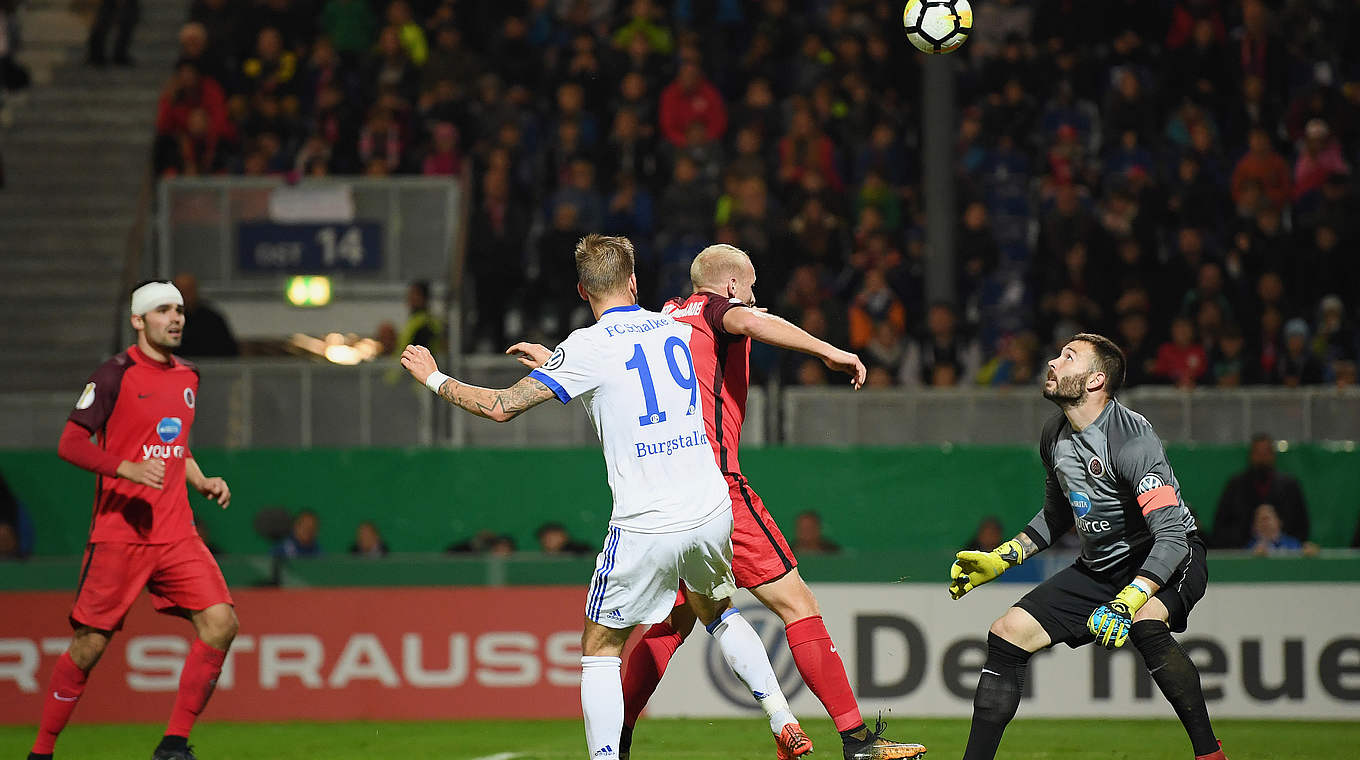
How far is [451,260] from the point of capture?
1603 cm

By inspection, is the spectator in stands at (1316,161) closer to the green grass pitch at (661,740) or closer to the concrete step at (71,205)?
the green grass pitch at (661,740)

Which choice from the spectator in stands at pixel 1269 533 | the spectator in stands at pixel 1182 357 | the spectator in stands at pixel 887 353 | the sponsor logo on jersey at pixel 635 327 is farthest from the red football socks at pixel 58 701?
the spectator in stands at pixel 1182 357

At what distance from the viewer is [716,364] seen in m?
7.84

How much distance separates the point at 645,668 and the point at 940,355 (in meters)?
7.63

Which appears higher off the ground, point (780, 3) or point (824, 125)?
point (780, 3)

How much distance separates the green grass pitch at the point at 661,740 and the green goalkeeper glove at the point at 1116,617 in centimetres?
269

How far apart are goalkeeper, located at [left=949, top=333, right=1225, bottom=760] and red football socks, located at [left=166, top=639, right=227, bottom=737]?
3772 mm

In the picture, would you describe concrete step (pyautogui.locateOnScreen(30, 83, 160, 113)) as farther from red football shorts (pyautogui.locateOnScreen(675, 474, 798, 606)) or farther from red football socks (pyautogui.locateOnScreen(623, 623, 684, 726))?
red football shorts (pyautogui.locateOnScreen(675, 474, 798, 606))

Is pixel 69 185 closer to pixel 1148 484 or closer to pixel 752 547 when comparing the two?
pixel 752 547

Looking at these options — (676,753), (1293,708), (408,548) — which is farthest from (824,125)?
(676,753)

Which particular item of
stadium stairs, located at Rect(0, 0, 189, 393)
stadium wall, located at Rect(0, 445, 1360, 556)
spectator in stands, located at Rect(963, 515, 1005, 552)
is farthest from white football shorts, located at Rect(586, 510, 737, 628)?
stadium stairs, located at Rect(0, 0, 189, 393)

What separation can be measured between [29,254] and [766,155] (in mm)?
7837

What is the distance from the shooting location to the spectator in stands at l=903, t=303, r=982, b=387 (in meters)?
14.8

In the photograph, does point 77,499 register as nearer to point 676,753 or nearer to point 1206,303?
point 676,753
